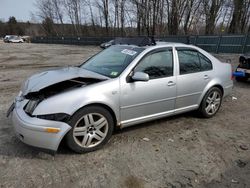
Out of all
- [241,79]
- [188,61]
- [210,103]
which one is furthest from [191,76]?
[241,79]

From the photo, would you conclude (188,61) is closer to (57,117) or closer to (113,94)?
(113,94)

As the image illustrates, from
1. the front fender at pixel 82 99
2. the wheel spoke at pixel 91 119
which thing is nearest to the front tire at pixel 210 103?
the front fender at pixel 82 99

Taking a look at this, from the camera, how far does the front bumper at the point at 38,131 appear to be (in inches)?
108

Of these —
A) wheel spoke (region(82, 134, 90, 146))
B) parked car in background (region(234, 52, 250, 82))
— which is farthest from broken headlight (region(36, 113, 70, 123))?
parked car in background (region(234, 52, 250, 82))

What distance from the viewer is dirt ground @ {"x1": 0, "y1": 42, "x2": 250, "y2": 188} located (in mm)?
2649

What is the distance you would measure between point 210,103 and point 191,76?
85 cm

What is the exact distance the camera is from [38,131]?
2756 millimetres

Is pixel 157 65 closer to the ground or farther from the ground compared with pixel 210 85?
farther from the ground

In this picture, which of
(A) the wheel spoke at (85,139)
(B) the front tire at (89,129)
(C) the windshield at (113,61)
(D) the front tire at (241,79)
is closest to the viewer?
(B) the front tire at (89,129)

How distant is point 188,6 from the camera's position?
1160 inches

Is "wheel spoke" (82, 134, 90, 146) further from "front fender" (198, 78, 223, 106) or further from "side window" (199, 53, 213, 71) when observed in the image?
"side window" (199, 53, 213, 71)

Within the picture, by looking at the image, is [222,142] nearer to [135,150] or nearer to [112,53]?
[135,150]

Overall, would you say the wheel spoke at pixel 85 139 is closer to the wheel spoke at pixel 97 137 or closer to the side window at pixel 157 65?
the wheel spoke at pixel 97 137

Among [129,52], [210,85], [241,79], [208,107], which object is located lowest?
[241,79]
